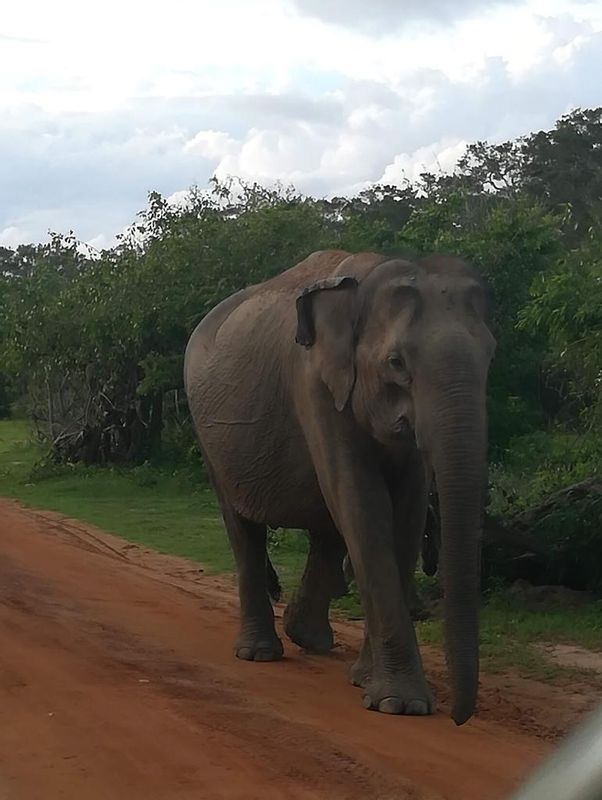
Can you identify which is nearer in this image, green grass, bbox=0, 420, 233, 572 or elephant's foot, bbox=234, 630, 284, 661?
elephant's foot, bbox=234, 630, 284, 661

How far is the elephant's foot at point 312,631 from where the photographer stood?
788cm

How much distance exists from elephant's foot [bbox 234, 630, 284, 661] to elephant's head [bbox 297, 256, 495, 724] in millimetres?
1953

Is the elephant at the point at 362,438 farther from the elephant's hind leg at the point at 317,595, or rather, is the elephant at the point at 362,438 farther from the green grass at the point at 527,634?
the green grass at the point at 527,634

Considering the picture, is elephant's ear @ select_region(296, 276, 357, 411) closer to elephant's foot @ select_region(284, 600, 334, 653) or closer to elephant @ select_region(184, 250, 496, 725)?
elephant @ select_region(184, 250, 496, 725)

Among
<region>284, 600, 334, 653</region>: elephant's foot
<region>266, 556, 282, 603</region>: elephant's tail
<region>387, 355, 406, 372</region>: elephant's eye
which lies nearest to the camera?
<region>387, 355, 406, 372</region>: elephant's eye

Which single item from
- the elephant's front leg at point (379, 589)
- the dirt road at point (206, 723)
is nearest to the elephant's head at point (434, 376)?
the elephant's front leg at point (379, 589)

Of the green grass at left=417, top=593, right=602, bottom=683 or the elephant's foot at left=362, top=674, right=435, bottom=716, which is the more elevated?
the elephant's foot at left=362, top=674, right=435, bottom=716

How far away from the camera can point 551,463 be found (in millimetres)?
11266

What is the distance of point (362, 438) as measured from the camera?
21.5 ft

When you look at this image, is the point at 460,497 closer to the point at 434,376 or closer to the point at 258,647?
the point at 434,376

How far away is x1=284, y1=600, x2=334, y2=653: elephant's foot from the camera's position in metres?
7.88

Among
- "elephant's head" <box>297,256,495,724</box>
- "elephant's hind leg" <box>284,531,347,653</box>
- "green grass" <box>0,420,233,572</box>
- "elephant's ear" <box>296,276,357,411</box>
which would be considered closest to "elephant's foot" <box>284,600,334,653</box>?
"elephant's hind leg" <box>284,531,347,653</box>

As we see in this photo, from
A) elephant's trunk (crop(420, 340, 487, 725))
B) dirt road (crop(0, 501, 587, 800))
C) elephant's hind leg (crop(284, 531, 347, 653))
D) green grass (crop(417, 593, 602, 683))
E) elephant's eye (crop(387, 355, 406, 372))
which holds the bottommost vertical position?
green grass (crop(417, 593, 602, 683))

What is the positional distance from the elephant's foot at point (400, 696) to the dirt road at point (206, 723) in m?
0.09
